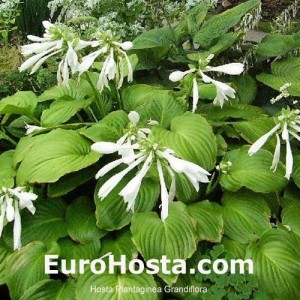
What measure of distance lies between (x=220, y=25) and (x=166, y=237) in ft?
5.55

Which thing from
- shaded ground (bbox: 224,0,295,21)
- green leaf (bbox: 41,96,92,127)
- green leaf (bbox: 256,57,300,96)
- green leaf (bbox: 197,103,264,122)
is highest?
green leaf (bbox: 41,96,92,127)

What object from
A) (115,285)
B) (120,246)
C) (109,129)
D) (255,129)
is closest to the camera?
(115,285)

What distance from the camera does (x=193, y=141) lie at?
2.50 meters

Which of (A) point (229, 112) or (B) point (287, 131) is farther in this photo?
(A) point (229, 112)

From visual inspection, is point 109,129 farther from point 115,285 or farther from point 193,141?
point 115,285

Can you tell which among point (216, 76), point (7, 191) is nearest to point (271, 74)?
point (216, 76)

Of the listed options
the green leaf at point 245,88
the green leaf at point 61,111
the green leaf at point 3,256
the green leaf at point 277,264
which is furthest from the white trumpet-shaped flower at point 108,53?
the green leaf at point 245,88

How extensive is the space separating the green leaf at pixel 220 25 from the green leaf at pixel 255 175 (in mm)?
1074

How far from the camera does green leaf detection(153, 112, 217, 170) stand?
2459mm

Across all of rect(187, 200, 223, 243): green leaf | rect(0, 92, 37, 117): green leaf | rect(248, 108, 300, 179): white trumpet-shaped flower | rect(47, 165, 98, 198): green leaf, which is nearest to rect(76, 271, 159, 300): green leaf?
rect(187, 200, 223, 243): green leaf

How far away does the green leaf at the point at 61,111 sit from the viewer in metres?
2.78

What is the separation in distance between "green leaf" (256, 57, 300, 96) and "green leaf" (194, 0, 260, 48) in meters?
0.34

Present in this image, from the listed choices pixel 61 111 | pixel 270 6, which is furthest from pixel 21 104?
pixel 270 6

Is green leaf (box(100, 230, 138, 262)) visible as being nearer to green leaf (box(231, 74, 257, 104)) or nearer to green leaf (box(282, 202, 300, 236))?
green leaf (box(282, 202, 300, 236))
